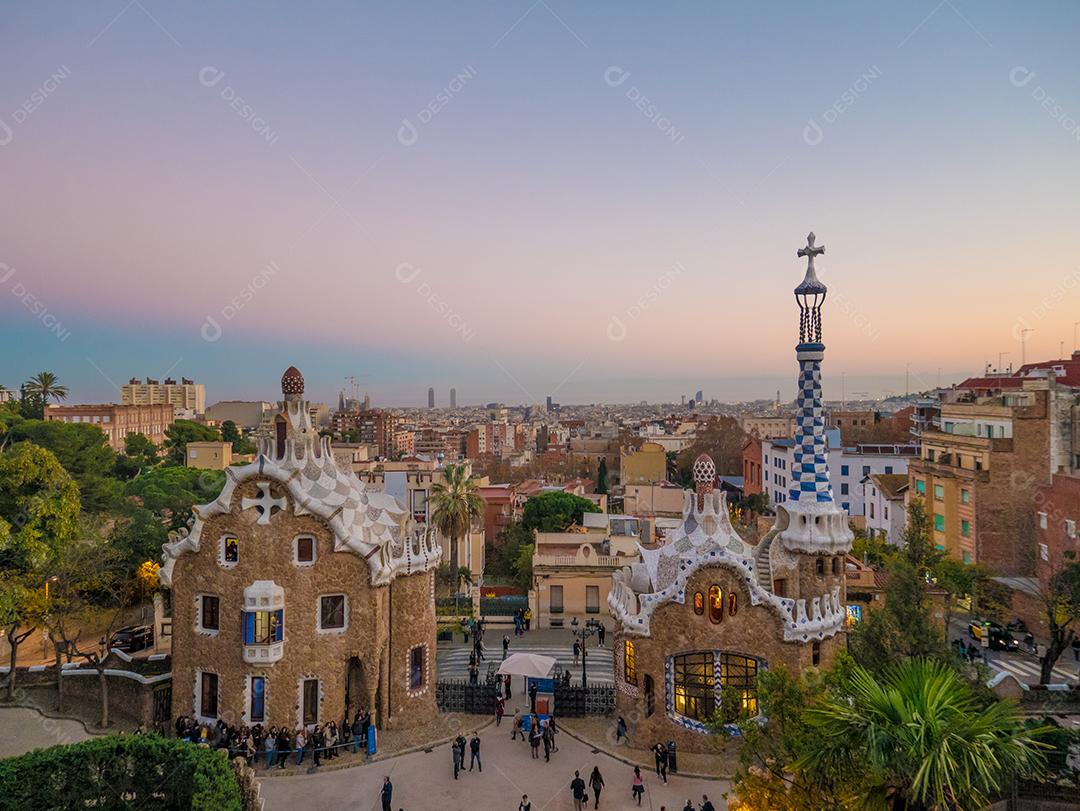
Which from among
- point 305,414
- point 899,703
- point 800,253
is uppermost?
point 800,253

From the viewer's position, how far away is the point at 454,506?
43.7 metres

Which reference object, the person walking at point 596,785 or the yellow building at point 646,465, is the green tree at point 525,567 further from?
the yellow building at point 646,465

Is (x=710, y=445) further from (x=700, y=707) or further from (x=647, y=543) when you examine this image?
(x=700, y=707)

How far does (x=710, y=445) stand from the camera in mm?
117500

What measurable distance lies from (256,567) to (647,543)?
28.4 meters

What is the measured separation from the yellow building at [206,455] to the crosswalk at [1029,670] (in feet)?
238

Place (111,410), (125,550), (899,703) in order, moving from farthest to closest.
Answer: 1. (111,410)
2. (125,550)
3. (899,703)

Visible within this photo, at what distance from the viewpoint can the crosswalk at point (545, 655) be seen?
32.2 meters

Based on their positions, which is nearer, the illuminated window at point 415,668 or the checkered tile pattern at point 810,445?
the checkered tile pattern at point 810,445

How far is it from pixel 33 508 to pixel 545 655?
21508 millimetres

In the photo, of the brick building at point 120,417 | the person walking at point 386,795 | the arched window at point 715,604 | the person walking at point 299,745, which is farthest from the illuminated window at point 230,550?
the brick building at point 120,417

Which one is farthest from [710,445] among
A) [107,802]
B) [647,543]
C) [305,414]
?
[107,802]

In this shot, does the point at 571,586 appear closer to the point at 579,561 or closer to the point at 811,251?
the point at 579,561

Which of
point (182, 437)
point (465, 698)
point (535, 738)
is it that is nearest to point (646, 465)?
point (182, 437)
